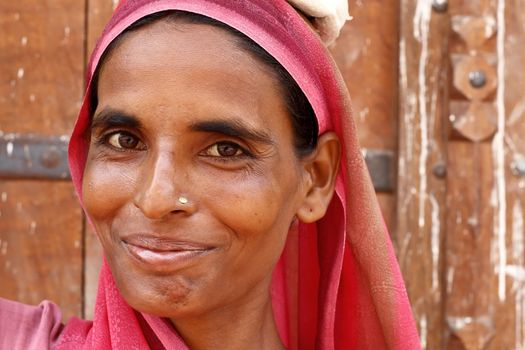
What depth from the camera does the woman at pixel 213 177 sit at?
159 centimetres

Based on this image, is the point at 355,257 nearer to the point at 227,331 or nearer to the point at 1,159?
the point at 227,331

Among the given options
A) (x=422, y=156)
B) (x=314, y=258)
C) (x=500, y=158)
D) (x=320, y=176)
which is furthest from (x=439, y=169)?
(x=320, y=176)

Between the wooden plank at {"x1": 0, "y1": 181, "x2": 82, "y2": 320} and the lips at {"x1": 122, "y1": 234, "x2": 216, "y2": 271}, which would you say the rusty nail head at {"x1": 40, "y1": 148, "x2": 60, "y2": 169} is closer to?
the wooden plank at {"x1": 0, "y1": 181, "x2": 82, "y2": 320}

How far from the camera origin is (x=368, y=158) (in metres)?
2.63

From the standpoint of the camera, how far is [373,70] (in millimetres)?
2641

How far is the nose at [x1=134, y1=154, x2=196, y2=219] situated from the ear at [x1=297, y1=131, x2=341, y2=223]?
0.29 meters

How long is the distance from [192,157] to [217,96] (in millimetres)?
99

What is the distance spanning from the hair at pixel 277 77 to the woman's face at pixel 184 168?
12 mm

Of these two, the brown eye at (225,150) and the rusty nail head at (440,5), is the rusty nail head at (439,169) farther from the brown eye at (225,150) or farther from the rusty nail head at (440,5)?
the brown eye at (225,150)

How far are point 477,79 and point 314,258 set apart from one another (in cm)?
82

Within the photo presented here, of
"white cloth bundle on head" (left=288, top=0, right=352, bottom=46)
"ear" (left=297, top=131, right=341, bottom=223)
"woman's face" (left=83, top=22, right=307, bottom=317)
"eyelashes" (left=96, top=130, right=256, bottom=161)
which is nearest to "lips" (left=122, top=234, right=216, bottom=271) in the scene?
"woman's face" (left=83, top=22, right=307, bottom=317)

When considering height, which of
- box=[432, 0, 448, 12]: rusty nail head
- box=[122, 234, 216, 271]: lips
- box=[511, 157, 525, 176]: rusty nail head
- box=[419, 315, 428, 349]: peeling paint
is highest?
box=[432, 0, 448, 12]: rusty nail head

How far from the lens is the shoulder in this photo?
69.4 inches

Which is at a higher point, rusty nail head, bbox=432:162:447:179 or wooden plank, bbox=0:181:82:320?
rusty nail head, bbox=432:162:447:179
